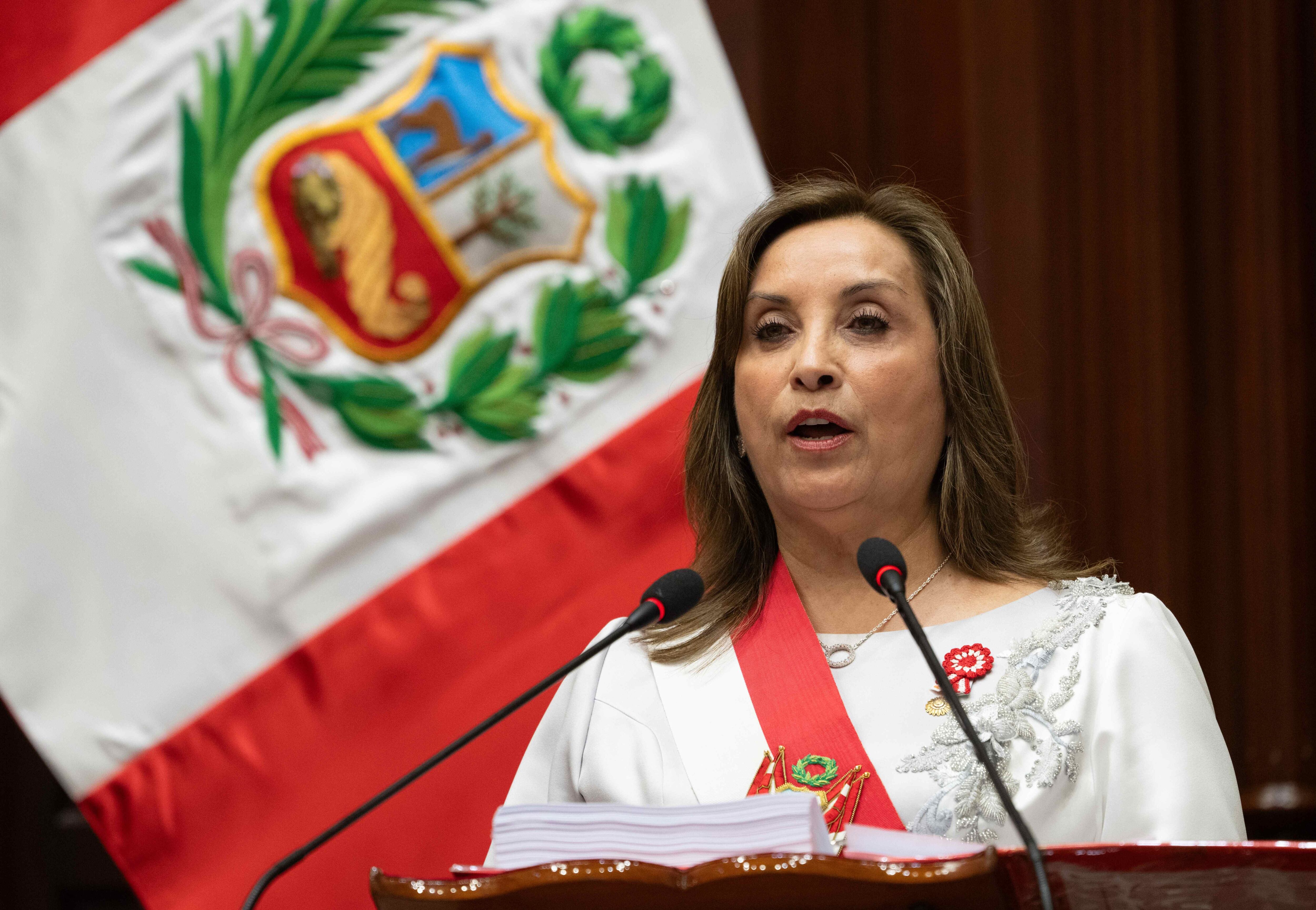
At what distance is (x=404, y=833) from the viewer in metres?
2.21

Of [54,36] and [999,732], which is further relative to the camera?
[54,36]

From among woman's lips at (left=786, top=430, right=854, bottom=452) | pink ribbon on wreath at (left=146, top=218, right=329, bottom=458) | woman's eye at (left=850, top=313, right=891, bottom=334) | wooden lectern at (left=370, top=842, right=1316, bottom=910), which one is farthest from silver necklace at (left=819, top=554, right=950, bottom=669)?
pink ribbon on wreath at (left=146, top=218, right=329, bottom=458)

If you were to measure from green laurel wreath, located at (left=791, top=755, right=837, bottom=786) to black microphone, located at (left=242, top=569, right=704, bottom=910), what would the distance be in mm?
310

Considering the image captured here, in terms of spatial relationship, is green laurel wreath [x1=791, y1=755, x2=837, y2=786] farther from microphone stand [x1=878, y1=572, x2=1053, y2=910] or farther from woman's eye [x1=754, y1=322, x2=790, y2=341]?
woman's eye [x1=754, y1=322, x2=790, y2=341]

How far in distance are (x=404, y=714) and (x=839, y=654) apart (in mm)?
920

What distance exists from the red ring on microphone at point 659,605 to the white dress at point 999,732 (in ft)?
1.20

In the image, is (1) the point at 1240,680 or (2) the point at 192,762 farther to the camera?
(1) the point at 1240,680

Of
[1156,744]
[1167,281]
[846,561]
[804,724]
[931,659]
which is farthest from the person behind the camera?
[1167,281]

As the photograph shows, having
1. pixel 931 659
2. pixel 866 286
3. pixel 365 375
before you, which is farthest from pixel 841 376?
pixel 365 375

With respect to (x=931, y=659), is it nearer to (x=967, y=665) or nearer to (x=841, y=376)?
(x=967, y=665)

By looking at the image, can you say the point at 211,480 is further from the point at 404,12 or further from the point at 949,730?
the point at 949,730

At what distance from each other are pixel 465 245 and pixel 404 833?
3.46 feet

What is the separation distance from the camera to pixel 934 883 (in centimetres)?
85

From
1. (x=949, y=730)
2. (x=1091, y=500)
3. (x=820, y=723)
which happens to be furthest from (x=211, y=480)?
(x=1091, y=500)
